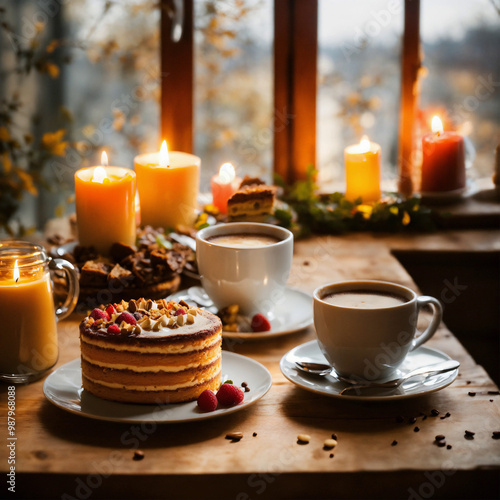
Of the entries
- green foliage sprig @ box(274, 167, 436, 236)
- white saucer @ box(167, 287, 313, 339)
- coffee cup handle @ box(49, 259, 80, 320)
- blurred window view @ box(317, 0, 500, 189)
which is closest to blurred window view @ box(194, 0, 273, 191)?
blurred window view @ box(317, 0, 500, 189)

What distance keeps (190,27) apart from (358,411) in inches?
68.4

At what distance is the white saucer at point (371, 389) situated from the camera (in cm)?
115

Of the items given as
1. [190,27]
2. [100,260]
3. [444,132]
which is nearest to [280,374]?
[100,260]

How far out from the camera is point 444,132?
8.02 ft

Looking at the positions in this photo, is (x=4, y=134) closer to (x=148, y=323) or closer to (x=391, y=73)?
(x=391, y=73)

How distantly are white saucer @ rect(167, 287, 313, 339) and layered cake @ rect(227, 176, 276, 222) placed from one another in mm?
307

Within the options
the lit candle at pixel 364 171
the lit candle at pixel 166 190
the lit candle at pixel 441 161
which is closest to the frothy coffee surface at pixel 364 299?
the lit candle at pixel 166 190

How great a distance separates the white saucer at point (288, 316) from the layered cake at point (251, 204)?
31 cm

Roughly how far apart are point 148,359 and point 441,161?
156 centimetres

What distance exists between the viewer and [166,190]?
199 centimetres

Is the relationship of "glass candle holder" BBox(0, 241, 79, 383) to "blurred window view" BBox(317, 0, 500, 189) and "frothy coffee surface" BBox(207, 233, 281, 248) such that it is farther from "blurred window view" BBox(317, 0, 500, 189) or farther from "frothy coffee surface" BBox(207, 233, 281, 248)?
"blurred window view" BBox(317, 0, 500, 189)

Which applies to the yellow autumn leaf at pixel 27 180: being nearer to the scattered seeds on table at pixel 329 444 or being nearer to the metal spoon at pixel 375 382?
the metal spoon at pixel 375 382

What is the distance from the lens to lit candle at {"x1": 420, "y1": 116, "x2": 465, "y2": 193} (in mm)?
2383

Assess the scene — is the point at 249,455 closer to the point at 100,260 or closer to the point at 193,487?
the point at 193,487
